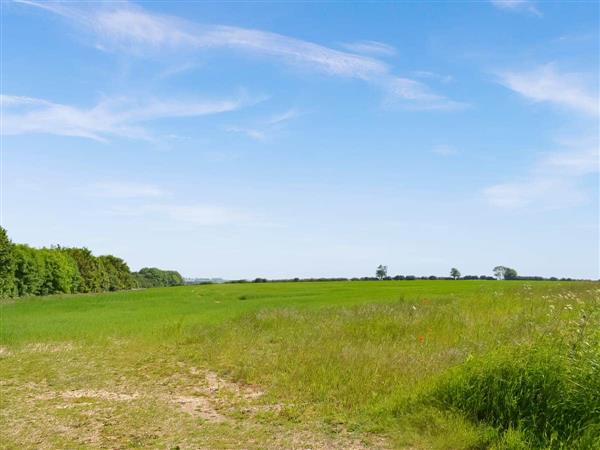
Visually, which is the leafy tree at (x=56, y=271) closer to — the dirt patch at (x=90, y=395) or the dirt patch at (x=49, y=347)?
the dirt patch at (x=49, y=347)

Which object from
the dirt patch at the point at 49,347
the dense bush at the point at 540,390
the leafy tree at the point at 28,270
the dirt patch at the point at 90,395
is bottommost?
the dirt patch at the point at 90,395

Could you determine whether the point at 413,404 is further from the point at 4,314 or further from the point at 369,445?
the point at 4,314

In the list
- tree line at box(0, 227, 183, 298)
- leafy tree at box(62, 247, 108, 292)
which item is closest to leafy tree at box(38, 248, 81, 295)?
tree line at box(0, 227, 183, 298)

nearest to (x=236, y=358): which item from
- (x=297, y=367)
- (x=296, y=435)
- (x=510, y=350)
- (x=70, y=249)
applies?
(x=297, y=367)

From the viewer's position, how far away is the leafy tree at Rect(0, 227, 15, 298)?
3716 cm

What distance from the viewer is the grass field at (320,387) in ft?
23.1

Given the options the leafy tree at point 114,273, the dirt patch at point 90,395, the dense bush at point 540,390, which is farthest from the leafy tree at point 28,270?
the dense bush at point 540,390

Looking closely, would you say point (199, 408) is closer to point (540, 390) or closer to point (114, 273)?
point (540, 390)

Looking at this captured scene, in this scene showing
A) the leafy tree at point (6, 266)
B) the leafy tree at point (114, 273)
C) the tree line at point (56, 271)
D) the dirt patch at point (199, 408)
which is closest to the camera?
the dirt patch at point (199, 408)

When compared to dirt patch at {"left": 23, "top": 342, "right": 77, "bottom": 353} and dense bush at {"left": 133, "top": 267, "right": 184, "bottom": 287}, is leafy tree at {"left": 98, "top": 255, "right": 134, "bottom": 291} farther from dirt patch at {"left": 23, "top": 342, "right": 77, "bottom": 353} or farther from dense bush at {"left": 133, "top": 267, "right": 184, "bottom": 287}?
dirt patch at {"left": 23, "top": 342, "right": 77, "bottom": 353}

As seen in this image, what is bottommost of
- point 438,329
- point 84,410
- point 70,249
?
point 84,410

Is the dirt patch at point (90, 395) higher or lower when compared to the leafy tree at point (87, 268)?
lower

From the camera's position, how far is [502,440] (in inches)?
259

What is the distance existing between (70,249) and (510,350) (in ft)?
172
